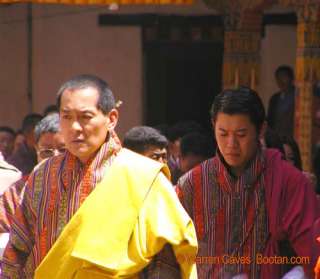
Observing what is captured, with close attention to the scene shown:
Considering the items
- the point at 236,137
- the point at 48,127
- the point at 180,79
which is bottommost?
the point at 180,79

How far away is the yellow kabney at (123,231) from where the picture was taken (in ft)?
16.5

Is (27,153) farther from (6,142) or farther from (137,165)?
(137,165)

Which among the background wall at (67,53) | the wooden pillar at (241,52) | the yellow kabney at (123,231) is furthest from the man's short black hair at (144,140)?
the background wall at (67,53)

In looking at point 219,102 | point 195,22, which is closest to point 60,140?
point 219,102

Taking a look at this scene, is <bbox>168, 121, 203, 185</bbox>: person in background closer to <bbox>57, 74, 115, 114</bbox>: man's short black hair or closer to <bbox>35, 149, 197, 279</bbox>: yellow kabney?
<bbox>57, 74, 115, 114</bbox>: man's short black hair

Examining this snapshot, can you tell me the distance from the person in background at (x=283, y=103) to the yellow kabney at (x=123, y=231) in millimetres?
7139

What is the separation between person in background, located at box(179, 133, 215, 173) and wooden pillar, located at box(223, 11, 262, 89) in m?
4.14

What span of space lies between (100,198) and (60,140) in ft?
5.97

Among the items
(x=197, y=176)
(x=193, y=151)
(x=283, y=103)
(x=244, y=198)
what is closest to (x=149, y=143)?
(x=193, y=151)

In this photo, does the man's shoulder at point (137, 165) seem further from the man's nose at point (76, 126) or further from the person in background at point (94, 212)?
the man's nose at point (76, 126)

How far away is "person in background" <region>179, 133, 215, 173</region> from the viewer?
7359 mm

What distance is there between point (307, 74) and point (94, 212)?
5279 mm

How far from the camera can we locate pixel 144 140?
724 cm

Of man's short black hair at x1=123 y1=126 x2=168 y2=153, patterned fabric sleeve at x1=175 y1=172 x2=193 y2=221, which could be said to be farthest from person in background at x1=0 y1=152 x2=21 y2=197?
patterned fabric sleeve at x1=175 y1=172 x2=193 y2=221
